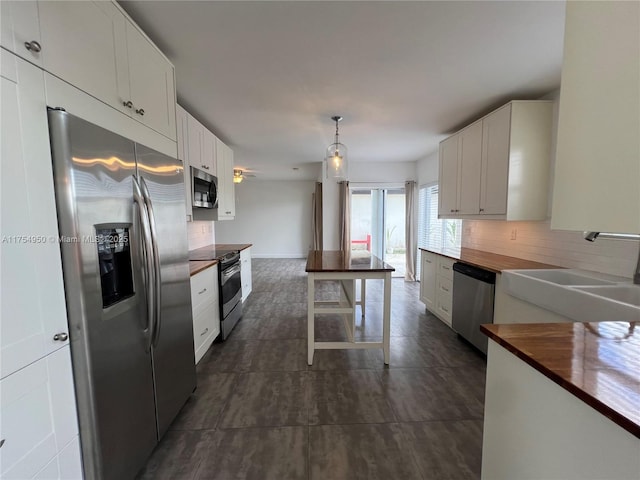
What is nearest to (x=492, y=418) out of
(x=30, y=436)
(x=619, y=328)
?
(x=619, y=328)

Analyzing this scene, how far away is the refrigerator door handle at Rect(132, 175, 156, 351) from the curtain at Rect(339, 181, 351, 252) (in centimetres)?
463

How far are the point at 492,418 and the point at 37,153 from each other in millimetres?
1982

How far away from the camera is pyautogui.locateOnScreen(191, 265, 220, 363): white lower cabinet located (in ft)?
7.65

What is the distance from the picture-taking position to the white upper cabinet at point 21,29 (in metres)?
0.85

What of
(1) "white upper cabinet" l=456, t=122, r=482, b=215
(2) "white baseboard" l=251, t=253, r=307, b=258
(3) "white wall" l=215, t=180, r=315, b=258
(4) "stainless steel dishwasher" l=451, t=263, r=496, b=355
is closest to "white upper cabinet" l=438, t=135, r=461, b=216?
(1) "white upper cabinet" l=456, t=122, r=482, b=215

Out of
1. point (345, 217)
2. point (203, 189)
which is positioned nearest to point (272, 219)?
point (345, 217)

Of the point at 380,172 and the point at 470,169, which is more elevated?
the point at 380,172

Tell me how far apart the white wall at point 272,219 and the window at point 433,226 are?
4066 millimetres

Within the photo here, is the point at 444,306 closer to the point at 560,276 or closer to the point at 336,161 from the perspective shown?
the point at 560,276

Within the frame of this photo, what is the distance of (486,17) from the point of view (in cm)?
158

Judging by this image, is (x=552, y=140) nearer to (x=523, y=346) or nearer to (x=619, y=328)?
(x=619, y=328)

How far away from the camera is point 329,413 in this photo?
1896 millimetres

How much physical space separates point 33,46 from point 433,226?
5316 mm

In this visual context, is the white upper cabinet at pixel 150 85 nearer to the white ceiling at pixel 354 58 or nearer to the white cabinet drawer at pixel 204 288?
the white ceiling at pixel 354 58
